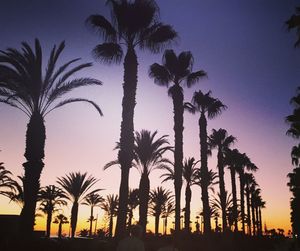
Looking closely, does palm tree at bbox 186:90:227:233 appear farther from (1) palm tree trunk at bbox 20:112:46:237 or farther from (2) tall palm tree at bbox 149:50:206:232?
(1) palm tree trunk at bbox 20:112:46:237

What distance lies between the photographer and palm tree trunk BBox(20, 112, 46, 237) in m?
17.5

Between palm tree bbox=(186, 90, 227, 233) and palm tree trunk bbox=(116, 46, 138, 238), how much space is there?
13.6 m

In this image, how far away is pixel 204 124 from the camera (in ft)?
114

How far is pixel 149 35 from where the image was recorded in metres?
22.4

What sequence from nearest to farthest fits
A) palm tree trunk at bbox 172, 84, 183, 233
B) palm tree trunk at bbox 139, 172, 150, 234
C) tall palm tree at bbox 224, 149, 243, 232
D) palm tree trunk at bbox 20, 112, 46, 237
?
palm tree trunk at bbox 20, 112, 46, 237
palm tree trunk at bbox 172, 84, 183, 233
palm tree trunk at bbox 139, 172, 150, 234
tall palm tree at bbox 224, 149, 243, 232

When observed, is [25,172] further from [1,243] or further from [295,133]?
[295,133]

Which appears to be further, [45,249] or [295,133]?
[295,133]

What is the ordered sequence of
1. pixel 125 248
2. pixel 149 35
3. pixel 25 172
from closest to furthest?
pixel 125 248
pixel 25 172
pixel 149 35

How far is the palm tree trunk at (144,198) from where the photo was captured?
29.2m

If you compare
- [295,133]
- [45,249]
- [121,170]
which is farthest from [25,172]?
[295,133]

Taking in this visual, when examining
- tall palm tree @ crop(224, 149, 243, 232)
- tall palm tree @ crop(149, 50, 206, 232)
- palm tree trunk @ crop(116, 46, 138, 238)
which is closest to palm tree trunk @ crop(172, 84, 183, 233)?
tall palm tree @ crop(149, 50, 206, 232)

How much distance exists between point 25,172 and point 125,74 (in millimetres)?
7659

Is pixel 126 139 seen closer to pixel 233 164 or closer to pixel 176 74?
pixel 176 74

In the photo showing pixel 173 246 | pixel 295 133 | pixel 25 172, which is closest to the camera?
pixel 173 246
